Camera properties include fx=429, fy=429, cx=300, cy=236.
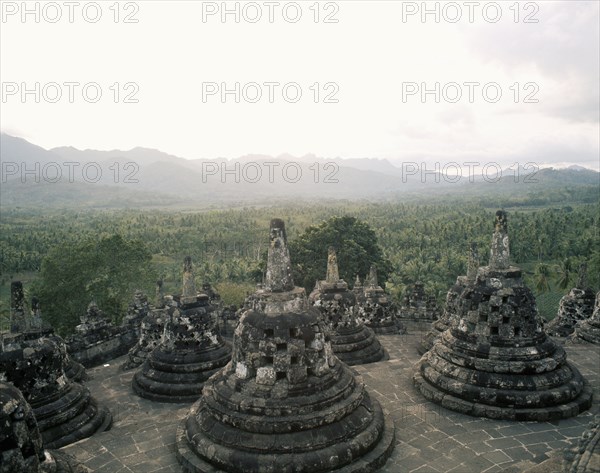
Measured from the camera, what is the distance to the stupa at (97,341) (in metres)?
16.4

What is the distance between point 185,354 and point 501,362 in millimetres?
8065

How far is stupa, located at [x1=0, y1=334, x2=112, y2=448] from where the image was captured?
30.2 ft

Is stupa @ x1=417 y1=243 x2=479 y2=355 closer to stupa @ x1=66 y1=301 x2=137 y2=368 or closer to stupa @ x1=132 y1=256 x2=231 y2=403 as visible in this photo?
stupa @ x1=132 y1=256 x2=231 y2=403

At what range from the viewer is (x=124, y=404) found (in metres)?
11.5

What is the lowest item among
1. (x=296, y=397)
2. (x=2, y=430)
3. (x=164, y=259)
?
(x=164, y=259)

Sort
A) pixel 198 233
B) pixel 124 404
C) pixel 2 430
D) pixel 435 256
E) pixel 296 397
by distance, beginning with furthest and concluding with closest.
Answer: pixel 198 233 → pixel 435 256 → pixel 124 404 → pixel 296 397 → pixel 2 430

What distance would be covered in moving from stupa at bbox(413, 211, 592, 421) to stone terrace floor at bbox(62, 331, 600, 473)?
0.29 metres

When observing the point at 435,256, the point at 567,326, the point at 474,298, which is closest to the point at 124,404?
the point at 474,298

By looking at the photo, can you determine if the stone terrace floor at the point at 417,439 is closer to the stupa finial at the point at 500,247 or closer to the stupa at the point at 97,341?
the stupa finial at the point at 500,247

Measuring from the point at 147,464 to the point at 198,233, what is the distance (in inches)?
3024

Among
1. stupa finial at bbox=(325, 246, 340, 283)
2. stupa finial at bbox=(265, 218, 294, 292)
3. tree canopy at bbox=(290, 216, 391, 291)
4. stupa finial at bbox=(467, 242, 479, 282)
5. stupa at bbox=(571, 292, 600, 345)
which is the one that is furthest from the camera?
tree canopy at bbox=(290, 216, 391, 291)

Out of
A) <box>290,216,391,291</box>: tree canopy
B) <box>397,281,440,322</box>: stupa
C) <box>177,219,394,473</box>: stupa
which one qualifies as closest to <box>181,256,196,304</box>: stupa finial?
Answer: <box>177,219,394,473</box>: stupa

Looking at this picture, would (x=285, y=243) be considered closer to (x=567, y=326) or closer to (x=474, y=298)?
(x=474, y=298)

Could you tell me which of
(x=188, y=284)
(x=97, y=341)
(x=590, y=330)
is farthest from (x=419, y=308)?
(x=97, y=341)
